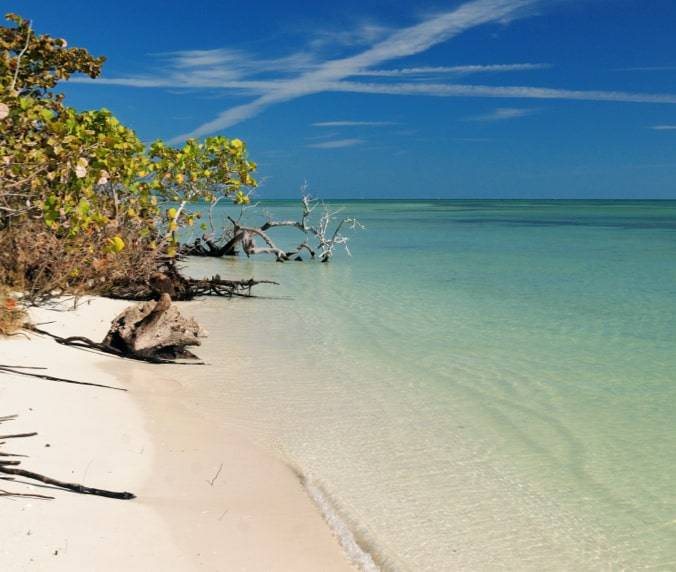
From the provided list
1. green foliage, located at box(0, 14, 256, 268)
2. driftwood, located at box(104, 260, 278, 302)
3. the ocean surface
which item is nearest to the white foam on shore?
the ocean surface

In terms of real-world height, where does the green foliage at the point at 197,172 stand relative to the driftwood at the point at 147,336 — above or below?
above

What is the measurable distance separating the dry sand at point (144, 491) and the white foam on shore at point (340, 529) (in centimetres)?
5

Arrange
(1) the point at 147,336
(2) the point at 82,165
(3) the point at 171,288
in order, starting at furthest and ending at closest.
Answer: (3) the point at 171,288 → (1) the point at 147,336 → (2) the point at 82,165

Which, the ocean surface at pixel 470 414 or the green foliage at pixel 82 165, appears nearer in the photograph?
the ocean surface at pixel 470 414

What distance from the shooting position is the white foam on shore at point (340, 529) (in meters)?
3.45

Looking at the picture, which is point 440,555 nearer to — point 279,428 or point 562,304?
point 279,428

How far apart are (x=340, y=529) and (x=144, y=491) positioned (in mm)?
1036

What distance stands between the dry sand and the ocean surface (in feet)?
0.94

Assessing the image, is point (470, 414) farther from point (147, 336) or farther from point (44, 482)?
point (44, 482)

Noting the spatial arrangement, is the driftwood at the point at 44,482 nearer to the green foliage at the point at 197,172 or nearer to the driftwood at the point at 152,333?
the driftwood at the point at 152,333

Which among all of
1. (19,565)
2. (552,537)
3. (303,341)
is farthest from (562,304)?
(19,565)

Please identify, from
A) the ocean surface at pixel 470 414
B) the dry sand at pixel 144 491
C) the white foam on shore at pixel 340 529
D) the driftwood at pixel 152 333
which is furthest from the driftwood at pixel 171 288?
the white foam on shore at pixel 340 529

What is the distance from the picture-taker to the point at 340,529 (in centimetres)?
376

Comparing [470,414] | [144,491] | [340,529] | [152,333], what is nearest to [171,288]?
[152,333]
